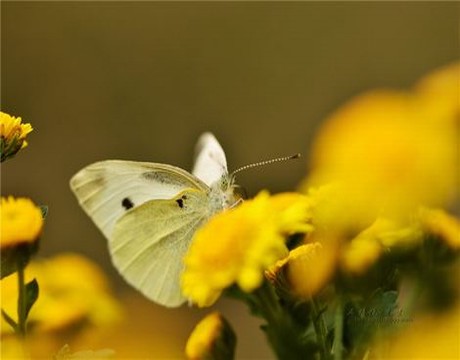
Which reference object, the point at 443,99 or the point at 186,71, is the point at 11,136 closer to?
the point at 443,99

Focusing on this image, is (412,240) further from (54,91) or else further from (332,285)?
(54,91)

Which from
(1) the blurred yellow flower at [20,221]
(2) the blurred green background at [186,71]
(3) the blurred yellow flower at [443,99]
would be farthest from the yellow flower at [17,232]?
(2) the blurred green background at [186,71]

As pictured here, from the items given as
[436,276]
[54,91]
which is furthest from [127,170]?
[54,91]

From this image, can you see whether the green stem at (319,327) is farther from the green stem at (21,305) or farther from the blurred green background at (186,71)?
the blurred green background at (186,71)

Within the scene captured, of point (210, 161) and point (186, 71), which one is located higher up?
point (210, 161)

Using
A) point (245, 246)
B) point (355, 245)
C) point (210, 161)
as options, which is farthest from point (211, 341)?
point (210, 161)
